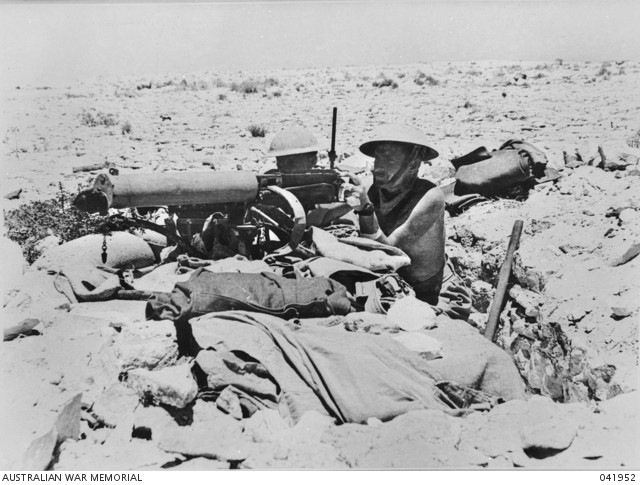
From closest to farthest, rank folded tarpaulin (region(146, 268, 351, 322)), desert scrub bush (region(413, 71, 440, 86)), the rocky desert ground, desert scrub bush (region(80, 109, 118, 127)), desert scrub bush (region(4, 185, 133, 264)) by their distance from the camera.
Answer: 1. the rocky desert ground
2. folded tarpaulin (region(146, 268, 351, 322))
3. desert scrub bush (region(4, 185, 133, 264))
4. desert scrub bush (region(80, 109, 118, 127))
5. desert scrub bush (region(413, 71, 440, 86))

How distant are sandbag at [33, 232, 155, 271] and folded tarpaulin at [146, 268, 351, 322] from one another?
114cm

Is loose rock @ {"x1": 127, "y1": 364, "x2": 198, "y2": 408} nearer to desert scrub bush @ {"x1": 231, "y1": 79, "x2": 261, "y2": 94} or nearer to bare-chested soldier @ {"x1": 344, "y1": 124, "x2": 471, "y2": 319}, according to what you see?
bare-chested soldier @ {"x1": 344, "y1": 124, "x2": 471, "y2": 319}

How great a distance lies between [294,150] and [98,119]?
6.68 m

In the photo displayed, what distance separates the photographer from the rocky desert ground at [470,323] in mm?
2871

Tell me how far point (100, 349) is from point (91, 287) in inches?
40.2

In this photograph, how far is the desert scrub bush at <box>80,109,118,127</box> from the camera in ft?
33.5

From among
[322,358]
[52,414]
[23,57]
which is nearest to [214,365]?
[322,358]

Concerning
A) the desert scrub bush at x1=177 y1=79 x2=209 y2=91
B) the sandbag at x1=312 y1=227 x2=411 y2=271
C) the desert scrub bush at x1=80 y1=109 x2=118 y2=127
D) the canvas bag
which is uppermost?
the desert scrub bush at x1=177 y1=79 x2=209 y2=91

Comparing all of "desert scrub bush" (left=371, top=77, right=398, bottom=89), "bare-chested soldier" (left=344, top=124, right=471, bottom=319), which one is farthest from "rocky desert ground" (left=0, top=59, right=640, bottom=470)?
"desert scrub bush" (left=371, top=77, right=398, bottom=89)

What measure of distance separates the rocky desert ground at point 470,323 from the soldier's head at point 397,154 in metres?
1.42

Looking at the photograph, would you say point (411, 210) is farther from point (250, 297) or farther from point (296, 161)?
point (250, 297)

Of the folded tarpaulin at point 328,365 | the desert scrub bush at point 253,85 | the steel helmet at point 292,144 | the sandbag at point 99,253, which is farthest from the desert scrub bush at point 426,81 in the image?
the folded tarpaulin at point 328,365
